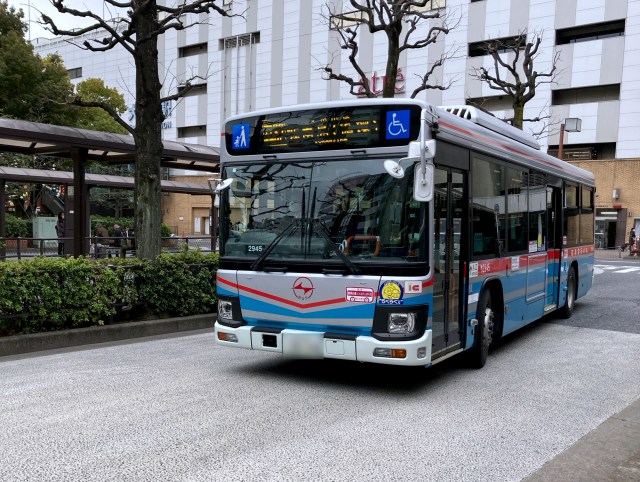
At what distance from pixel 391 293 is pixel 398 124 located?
1.71 metres

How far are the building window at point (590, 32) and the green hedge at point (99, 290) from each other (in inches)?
1439

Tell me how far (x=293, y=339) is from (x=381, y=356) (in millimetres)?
960

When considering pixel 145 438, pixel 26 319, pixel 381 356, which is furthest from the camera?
pixel 26 319

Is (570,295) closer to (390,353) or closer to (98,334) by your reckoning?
(390,353)

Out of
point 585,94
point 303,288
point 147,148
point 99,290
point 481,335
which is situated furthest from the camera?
point 585,94

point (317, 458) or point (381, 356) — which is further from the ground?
point (381, 356)

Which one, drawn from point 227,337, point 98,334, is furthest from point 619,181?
point 227,337

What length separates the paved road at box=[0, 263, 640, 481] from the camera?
4.25 m

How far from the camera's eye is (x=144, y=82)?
410 inches

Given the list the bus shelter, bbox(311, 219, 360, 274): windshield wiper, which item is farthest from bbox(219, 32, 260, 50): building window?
bbox(311, 219, 360, 274): windshield wiper

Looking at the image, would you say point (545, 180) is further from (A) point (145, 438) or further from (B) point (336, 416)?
(A) point (145, 438)

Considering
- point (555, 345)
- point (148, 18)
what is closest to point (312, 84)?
point (148, 18)

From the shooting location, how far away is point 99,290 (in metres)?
8.88

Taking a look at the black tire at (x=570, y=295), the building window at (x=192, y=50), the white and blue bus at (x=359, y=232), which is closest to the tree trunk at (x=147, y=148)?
the white and blue bus at (x=359, y=232)
